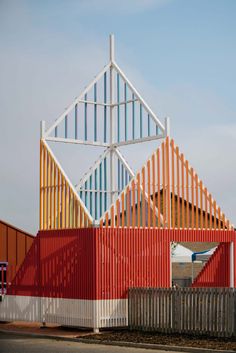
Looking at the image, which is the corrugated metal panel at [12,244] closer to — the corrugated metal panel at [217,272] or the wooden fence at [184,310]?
the corrugated metal panel at [217,272]

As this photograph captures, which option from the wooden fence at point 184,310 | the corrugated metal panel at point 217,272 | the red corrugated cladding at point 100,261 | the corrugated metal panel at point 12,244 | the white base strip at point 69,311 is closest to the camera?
the wooden fence at point 184,310

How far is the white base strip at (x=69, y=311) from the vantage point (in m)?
25.2

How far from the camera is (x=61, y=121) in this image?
28.6 metres

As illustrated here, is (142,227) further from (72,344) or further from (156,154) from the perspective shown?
(72,344)

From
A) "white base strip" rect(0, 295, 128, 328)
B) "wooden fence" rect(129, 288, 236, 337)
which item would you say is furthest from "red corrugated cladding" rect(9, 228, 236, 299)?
"wooden fence" rect(129, 288, 236, 337)

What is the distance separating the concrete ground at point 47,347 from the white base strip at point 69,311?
140 centimetres

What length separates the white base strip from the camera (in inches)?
990

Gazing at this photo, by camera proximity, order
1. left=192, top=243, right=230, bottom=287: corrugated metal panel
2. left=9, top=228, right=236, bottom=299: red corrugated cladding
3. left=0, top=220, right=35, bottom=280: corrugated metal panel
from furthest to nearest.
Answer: left=0, top=220, right=35, bottom=280: corrugated metal panel → left=192, top=243, right=230, bottom=287: corrugated metal panel → left=9, top=228, right=236, bottom=299: red corrugated cladding

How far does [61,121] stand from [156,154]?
358 centimetres

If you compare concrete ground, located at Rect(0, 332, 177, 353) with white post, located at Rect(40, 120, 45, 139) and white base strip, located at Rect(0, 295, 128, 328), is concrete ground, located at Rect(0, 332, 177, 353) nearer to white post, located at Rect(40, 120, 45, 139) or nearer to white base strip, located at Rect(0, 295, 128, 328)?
white base strip, located at Rect(0, 295, 128, 328)

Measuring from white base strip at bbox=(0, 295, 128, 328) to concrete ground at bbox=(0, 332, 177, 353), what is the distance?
1.40 meters

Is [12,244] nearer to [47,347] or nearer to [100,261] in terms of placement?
[100,261]

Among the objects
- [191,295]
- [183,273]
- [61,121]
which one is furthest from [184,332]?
[183,273]

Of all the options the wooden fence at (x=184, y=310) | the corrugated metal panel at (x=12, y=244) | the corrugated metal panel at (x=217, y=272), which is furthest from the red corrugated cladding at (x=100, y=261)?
the corrugated metal panel at (x=12, y=244)
